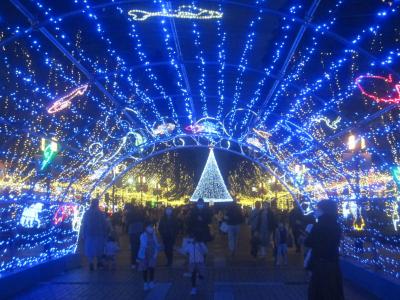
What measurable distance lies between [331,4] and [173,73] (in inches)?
309

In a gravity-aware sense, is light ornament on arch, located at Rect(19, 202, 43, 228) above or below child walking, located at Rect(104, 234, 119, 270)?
above

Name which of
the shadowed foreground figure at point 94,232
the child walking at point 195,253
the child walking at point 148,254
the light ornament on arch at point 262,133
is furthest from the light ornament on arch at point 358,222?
the light ornament on arch at point 262,133

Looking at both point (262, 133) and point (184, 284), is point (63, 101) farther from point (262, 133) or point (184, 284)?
point (262, 133)

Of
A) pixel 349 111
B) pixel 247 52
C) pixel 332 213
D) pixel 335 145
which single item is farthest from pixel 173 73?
pixel 332 213

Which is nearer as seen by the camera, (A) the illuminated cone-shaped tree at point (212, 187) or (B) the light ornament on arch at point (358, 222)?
(B) the light ornament on arch at point (358, 222)

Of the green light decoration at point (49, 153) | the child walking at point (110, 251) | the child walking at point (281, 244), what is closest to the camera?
the child walking at point (110, 251)

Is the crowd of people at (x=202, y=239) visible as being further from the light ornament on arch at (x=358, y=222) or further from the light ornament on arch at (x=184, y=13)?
the light ornament on arch at (x=184, y=13)

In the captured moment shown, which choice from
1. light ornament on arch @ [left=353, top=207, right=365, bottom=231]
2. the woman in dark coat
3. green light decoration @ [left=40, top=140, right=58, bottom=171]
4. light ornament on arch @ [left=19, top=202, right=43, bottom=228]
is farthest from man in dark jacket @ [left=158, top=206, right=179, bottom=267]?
the woman in dark coat

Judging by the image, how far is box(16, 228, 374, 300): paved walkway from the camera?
11602mm

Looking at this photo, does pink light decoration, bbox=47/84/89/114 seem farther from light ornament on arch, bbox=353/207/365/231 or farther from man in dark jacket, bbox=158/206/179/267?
light ornament on arch, bbox=353/207/365/231

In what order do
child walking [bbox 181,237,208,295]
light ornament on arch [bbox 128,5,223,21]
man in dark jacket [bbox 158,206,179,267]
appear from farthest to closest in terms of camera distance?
man in dark jacket [bbox 158,206,179,267], light ornament on arch [bbox 128,5,223,21], child walking [bbox 181,237,208,295]

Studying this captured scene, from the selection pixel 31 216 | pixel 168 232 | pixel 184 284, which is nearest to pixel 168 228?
pixel 168 232

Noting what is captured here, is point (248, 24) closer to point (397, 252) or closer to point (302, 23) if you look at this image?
point (302, 23)

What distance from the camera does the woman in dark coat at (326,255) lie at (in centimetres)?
786
